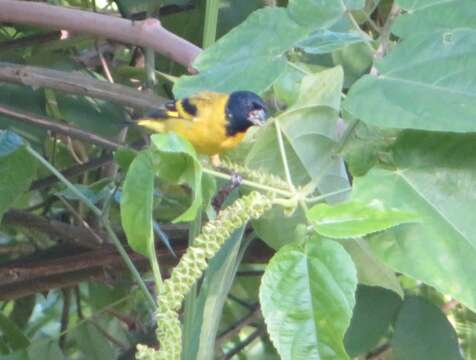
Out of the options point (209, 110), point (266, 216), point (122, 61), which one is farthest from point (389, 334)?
point (122, 61)

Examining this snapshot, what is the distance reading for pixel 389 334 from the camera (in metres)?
1.76

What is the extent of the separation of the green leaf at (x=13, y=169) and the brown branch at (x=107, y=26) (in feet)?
0.55

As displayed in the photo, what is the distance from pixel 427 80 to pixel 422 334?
51cm

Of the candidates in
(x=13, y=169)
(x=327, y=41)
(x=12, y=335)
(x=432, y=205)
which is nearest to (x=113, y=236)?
(x=13, y=169)

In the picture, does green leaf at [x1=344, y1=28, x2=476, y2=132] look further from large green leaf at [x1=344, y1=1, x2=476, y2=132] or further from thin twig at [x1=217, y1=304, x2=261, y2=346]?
thin twig at [x1=217, y1=304, x2=261, y2=346]

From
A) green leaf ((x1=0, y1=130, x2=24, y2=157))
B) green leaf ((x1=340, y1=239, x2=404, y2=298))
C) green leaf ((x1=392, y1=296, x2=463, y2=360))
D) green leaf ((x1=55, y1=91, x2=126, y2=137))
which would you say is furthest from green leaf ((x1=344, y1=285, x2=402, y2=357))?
green leaf ((x1=55, y1=91, x2=126, y2=137))

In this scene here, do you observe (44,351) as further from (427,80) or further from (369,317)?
(427,80)

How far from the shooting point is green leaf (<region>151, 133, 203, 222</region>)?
900 mm

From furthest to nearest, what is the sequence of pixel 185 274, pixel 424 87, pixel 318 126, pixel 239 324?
pixel 239 324 < pixel 318 126 < pixel 424 87 < pixel 185 274

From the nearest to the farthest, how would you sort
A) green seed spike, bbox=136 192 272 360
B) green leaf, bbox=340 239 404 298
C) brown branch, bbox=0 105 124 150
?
green seed spike, bbox=136 192 272 360 → green leaf, bbox=340 239 404 298 → brown branch, bbox=0 105 124 150

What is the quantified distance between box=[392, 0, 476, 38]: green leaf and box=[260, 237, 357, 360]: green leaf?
37cm

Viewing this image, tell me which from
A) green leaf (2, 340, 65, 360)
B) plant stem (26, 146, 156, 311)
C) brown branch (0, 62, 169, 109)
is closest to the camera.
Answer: plant stem (26, 146, 156, 311)

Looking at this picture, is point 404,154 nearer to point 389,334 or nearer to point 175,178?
point 175,178

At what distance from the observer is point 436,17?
1181 mm
